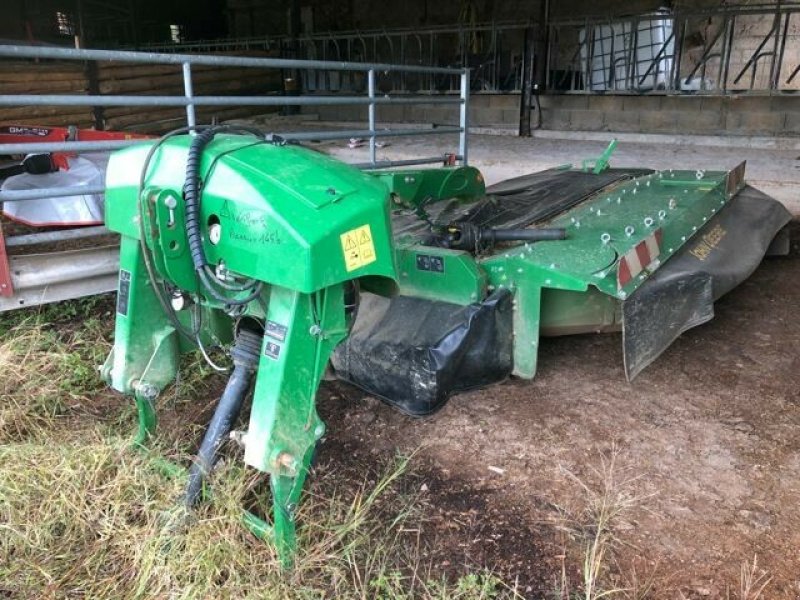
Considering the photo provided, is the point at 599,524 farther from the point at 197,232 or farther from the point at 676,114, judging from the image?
the point at 676,114

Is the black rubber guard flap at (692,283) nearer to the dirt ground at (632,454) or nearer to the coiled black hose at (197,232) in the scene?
the dirt ground at (632,454)

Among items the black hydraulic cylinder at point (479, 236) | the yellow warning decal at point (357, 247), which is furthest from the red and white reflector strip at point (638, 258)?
the yellow warning decal at point (357, 247)

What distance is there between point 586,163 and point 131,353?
10.3 feet

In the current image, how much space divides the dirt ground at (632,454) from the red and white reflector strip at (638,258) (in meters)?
0.55

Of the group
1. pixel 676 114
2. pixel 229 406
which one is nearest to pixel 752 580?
pixel 229 406

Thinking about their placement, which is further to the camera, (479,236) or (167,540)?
(479,236)

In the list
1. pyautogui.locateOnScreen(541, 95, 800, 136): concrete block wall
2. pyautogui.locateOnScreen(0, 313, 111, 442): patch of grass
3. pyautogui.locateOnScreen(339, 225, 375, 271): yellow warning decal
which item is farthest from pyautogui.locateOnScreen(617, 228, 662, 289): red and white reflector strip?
pyautogui.locateOnScreen(541, 95, 800, 136): concrete block wall

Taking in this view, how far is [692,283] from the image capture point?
8.73 feet

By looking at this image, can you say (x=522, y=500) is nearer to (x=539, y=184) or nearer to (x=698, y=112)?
(x=539, y=184)

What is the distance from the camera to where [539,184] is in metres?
3.87

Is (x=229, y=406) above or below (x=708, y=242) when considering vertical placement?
below

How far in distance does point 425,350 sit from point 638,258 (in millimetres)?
846

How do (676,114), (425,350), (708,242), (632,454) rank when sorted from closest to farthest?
(632,454)
(425,350)
(708,242)
(676,114)

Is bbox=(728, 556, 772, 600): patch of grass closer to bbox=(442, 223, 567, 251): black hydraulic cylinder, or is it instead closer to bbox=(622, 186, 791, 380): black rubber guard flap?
bbox=(622, 186, 791, 380): black rubber guard flap
